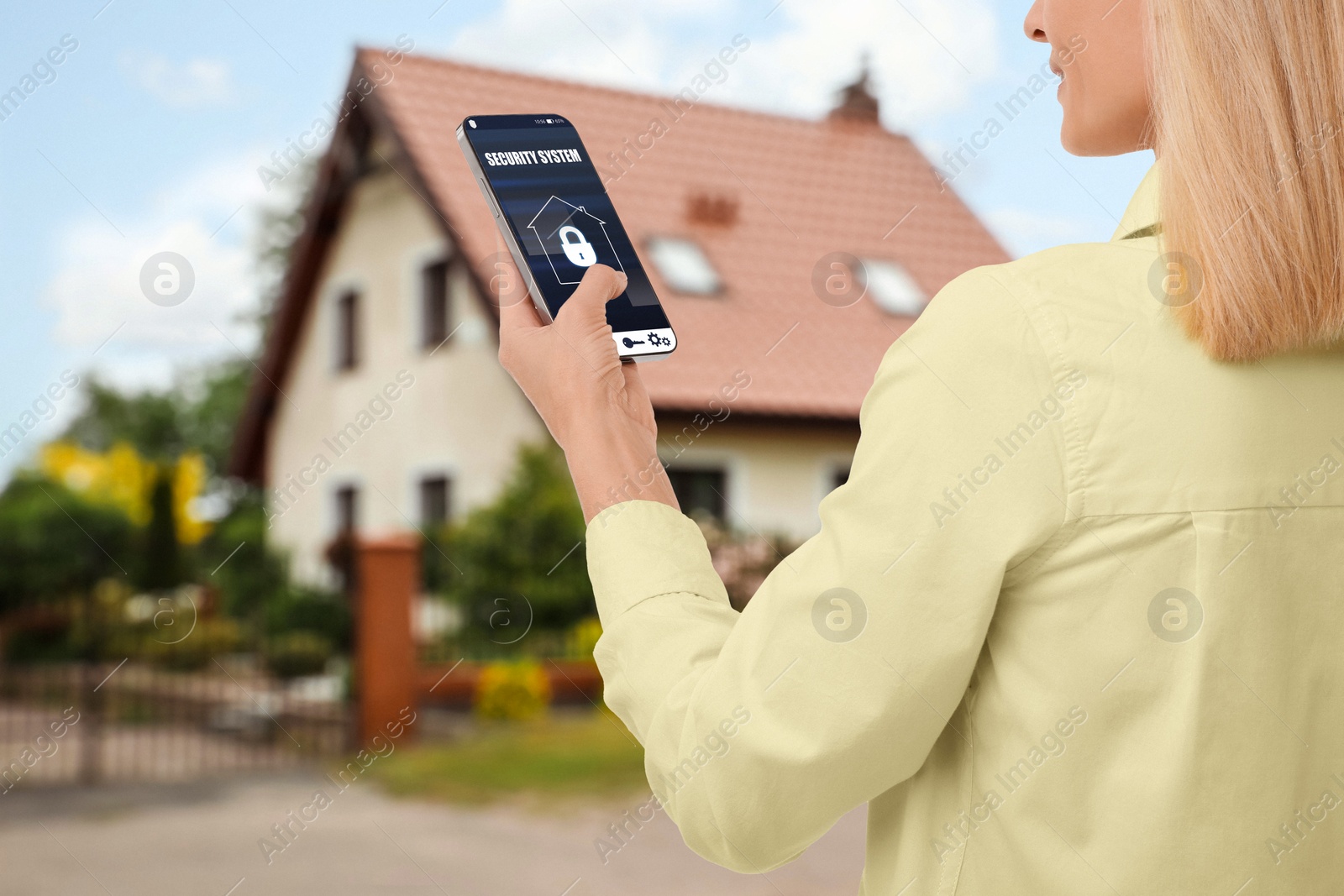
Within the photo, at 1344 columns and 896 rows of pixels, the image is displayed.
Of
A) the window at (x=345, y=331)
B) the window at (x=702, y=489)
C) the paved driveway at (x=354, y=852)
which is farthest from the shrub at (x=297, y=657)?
the window at (x=345, y=331)

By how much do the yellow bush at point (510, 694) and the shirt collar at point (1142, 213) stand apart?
30.7ft

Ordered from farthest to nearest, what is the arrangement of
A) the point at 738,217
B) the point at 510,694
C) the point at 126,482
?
the point at 126,482
the point at 738,217
the point at 510,694

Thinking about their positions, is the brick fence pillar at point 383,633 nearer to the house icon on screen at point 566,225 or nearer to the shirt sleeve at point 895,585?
the house icon on screen at point 566,225

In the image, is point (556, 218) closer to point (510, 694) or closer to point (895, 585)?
point (895, 585)

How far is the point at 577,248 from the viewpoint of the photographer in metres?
1.29

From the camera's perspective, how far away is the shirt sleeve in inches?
32.2

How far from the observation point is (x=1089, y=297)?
0.85 meters

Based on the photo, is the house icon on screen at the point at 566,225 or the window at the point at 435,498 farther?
the window at the point at 435,498

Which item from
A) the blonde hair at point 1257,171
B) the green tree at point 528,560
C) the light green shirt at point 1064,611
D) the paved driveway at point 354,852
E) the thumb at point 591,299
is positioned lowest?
the light green shirt at point 1064,611

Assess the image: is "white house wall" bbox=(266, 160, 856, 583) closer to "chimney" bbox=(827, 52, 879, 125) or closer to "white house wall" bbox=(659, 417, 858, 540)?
"white house wall" bbox=(659, 417, 858, 540)

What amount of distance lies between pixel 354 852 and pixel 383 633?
301 cm

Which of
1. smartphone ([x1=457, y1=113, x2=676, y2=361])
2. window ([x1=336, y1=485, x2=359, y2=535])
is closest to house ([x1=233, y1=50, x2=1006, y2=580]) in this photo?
window ([x1=336, y1=485, x2=359, y2=535])

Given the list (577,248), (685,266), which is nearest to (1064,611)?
(577,248)

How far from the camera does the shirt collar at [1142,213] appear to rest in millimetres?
933
